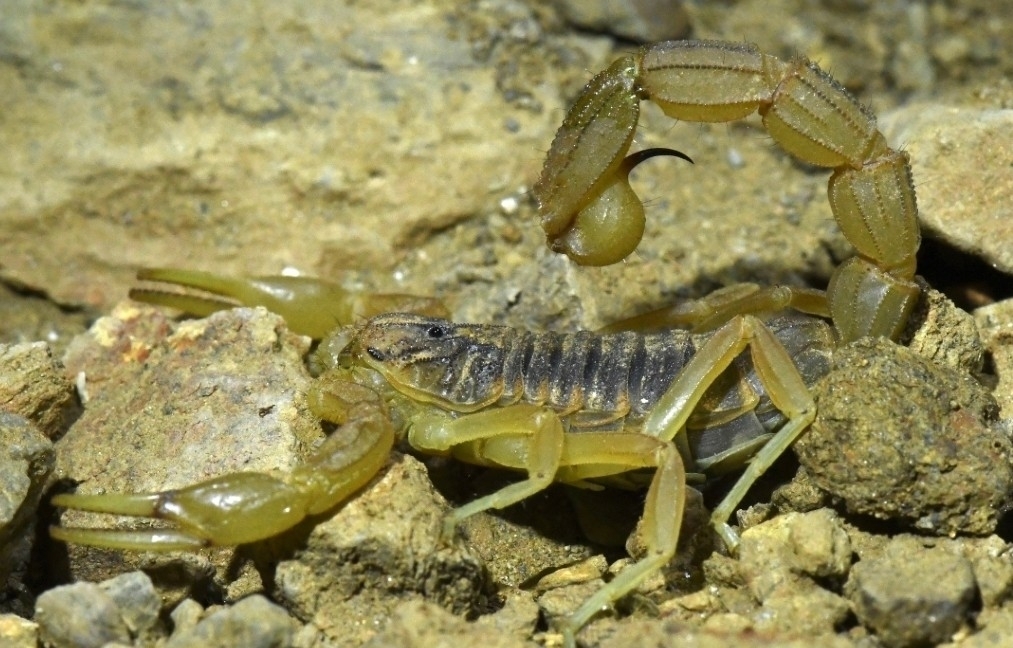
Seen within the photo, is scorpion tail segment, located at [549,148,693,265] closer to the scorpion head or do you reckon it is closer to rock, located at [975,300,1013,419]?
the scorpion head

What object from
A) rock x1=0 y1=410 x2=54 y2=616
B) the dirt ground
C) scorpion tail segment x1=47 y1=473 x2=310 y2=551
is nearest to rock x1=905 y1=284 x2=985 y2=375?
the dirt ground

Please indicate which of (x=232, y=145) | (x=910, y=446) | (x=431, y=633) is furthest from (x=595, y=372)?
(x=232, y=145)

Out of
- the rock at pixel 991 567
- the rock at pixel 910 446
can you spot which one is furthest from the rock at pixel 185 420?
the rock at pixel 991 567

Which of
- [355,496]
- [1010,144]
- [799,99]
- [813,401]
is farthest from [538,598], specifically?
[1010,144]

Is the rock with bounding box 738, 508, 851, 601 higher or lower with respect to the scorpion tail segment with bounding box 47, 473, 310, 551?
higher

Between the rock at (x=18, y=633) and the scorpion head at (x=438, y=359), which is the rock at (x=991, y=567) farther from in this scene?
the rock at (x=18, y=633)

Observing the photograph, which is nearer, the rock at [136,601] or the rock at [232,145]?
the rock at [136,601]
